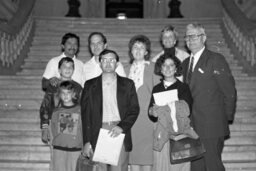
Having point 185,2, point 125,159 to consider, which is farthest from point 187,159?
point 185,2

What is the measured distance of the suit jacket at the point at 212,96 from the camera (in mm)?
4449

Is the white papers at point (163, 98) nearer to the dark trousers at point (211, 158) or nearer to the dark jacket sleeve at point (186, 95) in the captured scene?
the dark jacket sleeve at point (186, 95)

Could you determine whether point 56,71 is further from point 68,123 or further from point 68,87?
point 68,123

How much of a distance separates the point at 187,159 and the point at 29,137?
3039mm

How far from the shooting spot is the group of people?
171 inches

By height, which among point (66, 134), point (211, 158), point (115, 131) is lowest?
point (211, 158)

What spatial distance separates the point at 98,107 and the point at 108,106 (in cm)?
11

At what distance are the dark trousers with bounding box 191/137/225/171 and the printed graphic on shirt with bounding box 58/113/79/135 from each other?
1.38m

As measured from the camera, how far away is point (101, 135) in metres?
4.18

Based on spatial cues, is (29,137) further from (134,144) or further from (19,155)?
(134,144)

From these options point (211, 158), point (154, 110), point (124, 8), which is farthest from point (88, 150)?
point (124, 8)

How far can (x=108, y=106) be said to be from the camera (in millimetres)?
4344

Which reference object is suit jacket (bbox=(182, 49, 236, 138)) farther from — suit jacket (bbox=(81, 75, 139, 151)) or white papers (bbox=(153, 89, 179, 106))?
suit jacket (bbox=(81, 75, 139, 151))

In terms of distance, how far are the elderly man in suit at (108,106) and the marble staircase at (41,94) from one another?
195cm
